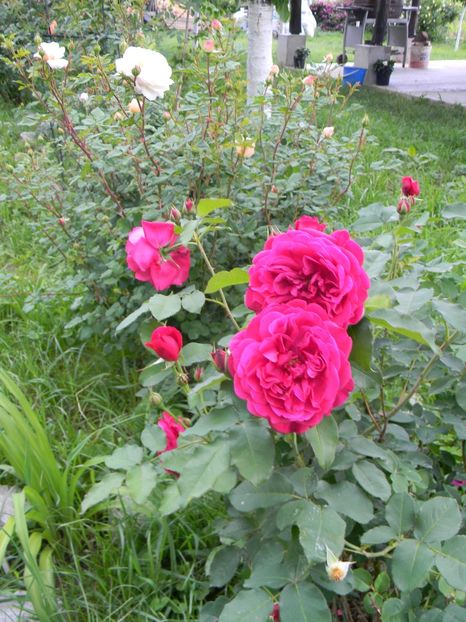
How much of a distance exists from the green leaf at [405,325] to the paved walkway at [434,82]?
26.1 ft

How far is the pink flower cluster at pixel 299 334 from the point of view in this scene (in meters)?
0.81

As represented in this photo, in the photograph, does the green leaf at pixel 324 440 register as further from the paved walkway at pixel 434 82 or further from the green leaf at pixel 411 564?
the paved walkway at pixel 434 82

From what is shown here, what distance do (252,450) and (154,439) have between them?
38 cm

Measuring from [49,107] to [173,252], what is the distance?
49.9 inches

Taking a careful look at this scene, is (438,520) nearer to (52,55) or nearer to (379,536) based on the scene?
(379,536)

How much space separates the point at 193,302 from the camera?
111 centimetres

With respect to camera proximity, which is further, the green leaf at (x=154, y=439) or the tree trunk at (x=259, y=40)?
the tree trunk at (x=259, y=40)

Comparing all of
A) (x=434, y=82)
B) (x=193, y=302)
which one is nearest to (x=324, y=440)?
(x=193, y=302)

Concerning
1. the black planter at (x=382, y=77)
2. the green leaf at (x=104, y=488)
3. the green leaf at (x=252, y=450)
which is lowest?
the black planter at (x=382, y=77)

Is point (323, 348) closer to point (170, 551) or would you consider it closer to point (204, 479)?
point (204, 479)

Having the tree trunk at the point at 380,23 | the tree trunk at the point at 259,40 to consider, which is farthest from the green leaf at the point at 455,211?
the tree trunk at the point at 380,23

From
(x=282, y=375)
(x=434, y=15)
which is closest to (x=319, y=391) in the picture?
(x=282, y=375)

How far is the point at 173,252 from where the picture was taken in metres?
1.26

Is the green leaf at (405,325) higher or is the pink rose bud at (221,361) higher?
the green leaf at (405,325)
